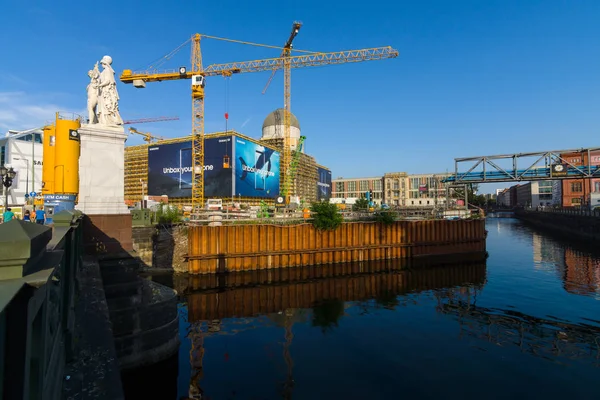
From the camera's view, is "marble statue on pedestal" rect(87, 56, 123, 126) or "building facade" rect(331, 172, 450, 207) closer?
"marble statue on pedestal" rect(87, 56, 123, 126)

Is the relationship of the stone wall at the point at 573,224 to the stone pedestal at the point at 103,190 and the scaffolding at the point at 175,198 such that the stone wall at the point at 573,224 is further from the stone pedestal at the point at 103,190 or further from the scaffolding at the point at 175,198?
the stone pedestal at the point at 103,190

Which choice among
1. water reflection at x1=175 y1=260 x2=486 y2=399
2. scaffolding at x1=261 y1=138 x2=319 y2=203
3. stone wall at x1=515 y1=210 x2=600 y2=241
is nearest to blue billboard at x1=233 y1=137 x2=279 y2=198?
scaffolding at x1=261 y1=138 x2=319 y2=203

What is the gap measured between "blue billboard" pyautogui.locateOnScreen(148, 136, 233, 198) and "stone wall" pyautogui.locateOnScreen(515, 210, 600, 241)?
207 feet

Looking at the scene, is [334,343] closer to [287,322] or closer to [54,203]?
[287,322]

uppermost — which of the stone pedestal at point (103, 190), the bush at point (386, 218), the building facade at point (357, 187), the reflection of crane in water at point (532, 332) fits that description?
the building facade at point (357, 187)

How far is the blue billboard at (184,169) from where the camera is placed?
68.6m

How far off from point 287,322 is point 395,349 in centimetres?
561

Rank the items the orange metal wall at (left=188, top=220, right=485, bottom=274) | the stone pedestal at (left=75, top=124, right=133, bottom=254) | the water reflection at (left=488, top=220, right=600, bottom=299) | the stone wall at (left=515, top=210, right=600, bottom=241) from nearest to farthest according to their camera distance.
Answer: the stone pedestal at (left=75, top=124, right=133, bottom=254) → the water reflection at (left=488, top=220, right=600, bottom=299) → the orange metal wall at (left=188, top=220, right=485, bottom=274) → the stone wall at (left=515, top=210, right=600, bottom=241)

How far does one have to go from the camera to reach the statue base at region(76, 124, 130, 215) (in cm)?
1265

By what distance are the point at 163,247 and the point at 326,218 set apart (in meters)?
14.1

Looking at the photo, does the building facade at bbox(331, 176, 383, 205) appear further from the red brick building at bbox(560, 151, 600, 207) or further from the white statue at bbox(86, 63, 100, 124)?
the white statue at bbox(86, 63, 100, 124)

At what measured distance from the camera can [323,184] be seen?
408 feet

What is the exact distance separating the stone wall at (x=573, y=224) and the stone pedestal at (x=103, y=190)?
60.5 metres

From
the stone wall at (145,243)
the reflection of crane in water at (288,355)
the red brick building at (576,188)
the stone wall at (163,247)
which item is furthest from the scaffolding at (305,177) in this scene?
the reflection of crane in water at (288,355)
